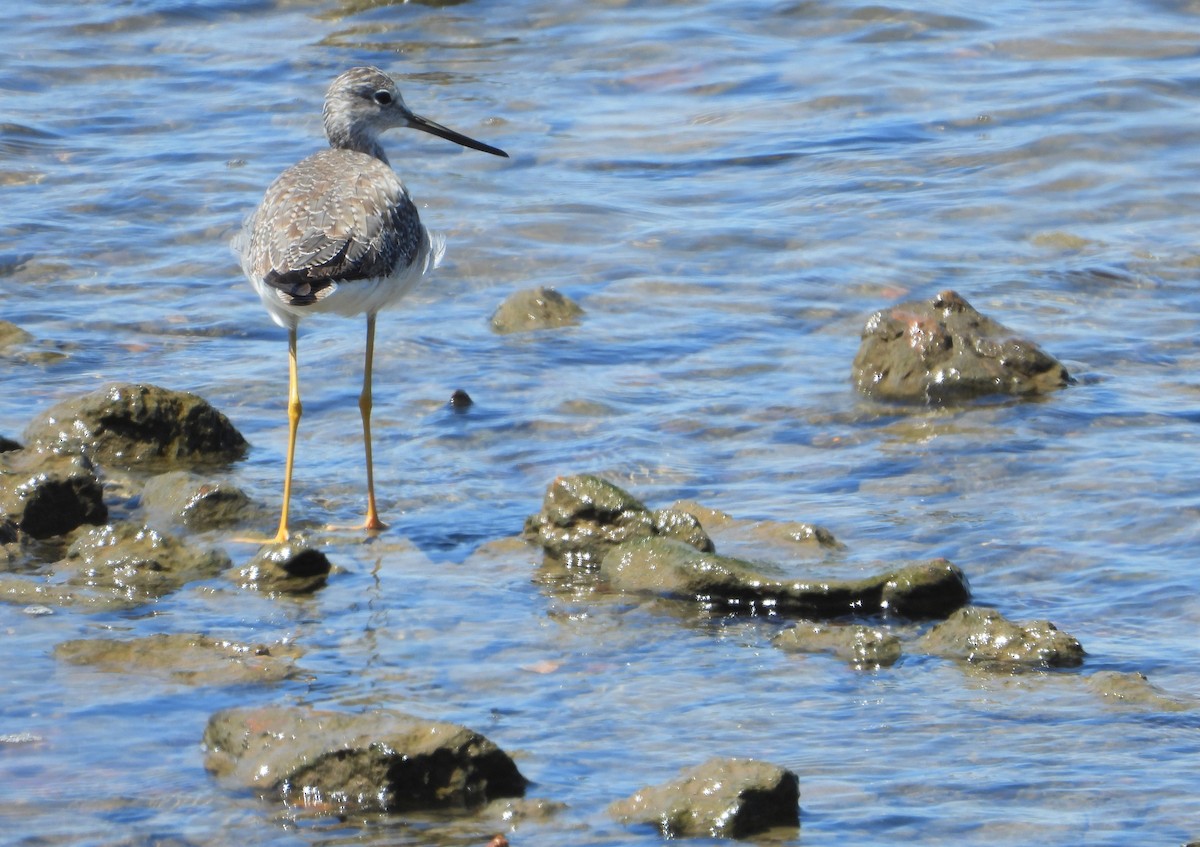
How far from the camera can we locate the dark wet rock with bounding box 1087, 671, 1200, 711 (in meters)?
5.05

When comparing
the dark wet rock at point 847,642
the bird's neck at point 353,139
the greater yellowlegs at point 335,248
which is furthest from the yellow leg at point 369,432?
the dark wet rock at point 847,642

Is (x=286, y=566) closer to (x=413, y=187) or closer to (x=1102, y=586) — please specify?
(x=1102, y=586)

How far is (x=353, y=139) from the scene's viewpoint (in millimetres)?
8492

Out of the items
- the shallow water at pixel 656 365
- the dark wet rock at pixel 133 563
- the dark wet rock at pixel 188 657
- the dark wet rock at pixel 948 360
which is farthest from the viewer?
the dark wet rock at pixel 948 360

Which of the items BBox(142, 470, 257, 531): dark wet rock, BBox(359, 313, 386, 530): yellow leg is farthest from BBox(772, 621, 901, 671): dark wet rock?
BBox(142, 470, 257, 531): dark wet rock

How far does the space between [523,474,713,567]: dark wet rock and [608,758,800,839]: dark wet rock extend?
1920 millimetres

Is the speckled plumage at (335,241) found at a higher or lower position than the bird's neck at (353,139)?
lower

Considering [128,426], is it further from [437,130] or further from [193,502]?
[437,130]

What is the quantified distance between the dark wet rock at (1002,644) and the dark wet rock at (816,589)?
27 cm

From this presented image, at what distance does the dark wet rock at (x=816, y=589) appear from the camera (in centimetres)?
578

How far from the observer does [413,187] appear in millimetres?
11711

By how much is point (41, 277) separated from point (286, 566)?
4.52 meters

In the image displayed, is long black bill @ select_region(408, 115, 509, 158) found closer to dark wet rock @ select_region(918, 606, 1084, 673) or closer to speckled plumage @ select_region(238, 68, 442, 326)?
speckled plumage @ select_region(238, 68, 442, 326)

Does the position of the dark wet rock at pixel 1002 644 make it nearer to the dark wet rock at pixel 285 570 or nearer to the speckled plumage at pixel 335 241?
the dark wet rock at pixel 285 570
